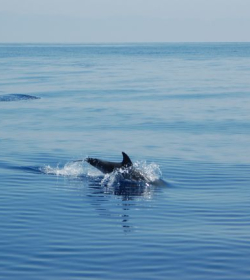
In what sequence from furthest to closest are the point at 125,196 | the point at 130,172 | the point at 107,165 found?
1. the point at 107,165
2. the point at 130,172
3. the point at 125,196

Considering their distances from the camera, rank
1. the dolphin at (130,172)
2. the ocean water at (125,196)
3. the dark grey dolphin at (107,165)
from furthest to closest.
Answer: the dark grey dolphin at (107,165) → the dolphin at (130,172) → the ocean water at (125,196)

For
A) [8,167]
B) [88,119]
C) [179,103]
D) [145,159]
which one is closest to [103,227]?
[8,167]

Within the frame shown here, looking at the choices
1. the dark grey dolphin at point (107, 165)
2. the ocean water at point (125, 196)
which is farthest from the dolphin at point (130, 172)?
the ocean water at point (125, 196)

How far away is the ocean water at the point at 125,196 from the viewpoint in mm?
12672

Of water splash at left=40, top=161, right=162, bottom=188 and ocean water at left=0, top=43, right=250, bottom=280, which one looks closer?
ocean water at left=0, top=43, right=250, bottom=280

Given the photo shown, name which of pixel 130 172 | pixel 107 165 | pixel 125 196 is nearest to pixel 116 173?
pixel 130 172

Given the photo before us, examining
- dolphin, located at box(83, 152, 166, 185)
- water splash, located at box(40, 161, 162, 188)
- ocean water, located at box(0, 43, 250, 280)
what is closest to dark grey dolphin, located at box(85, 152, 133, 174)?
dolphin, located at box(83, 152, 166, 185)

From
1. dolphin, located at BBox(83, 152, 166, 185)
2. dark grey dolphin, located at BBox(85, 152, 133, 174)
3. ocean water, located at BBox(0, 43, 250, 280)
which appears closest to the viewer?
ocean water, located at BBox(0, 43, 250, 280)

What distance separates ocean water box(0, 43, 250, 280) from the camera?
12672mm

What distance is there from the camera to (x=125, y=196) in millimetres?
18578

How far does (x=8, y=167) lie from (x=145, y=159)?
4.63 meters

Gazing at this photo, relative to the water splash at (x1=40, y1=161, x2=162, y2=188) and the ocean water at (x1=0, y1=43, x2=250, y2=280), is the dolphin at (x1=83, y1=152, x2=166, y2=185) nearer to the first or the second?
the water splash at (x1=40, y1=161, x2=162, y2=188)

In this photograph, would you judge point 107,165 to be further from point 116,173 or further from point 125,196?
point 125,196

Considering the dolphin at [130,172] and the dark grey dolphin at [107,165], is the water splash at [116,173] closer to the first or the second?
the dolphin at [130,172]
